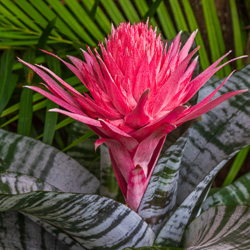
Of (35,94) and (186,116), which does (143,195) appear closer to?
(186,116)

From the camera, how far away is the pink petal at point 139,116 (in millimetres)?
344

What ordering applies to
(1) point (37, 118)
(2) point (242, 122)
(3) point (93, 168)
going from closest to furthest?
(2) point (242, 122) → (3) point (93, 168) → (1) point (37, 118)

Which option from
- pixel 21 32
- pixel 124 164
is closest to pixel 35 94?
pixel 21 32

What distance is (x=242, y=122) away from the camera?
0.52m

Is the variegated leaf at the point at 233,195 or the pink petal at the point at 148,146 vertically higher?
the pink petal at the point at 148,146

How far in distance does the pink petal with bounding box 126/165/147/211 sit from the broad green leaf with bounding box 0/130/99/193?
0.17 meters

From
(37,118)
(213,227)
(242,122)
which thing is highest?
(37,118)

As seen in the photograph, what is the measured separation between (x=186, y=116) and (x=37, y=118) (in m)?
0.66

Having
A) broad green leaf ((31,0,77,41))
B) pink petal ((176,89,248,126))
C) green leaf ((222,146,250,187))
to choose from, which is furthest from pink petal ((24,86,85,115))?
green leaf ((222,146,250,187))

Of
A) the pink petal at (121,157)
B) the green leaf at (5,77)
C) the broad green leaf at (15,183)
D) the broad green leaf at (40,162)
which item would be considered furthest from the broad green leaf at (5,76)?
the pink petal at (121,157)

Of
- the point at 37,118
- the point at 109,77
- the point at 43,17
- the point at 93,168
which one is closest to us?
the point at 109,77

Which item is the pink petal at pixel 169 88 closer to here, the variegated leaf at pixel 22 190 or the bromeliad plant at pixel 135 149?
the bromeliad plant at pixel 135 149

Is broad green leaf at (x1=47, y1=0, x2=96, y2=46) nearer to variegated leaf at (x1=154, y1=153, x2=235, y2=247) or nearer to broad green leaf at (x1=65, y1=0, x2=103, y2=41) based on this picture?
broad green leaf at (x1=65, y1=0, x2=103, y2=41)

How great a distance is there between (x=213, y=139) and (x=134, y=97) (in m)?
0.21
